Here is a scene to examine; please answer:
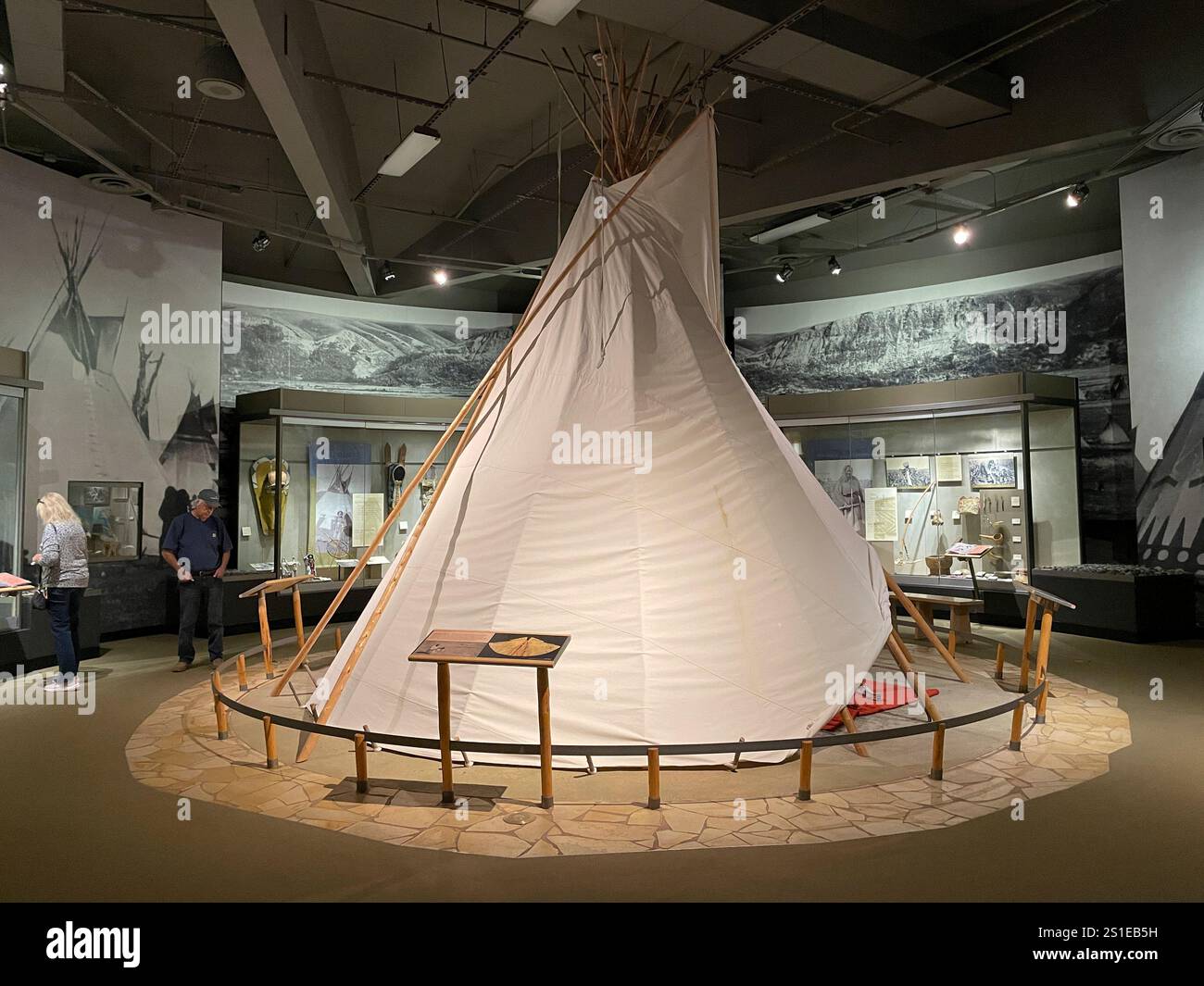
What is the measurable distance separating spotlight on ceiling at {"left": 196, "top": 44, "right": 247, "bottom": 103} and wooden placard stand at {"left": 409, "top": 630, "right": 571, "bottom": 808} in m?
4.90

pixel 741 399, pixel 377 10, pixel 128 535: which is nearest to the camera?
pixel 741 399

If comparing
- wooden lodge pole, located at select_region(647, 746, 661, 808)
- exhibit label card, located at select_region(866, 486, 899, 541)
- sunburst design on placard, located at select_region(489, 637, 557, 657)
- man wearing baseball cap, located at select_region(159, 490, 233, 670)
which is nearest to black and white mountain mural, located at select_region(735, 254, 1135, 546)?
exhibit label card, located at select_region(866, 486, 899, 541)

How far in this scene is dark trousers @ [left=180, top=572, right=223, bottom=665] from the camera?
22.7 feet

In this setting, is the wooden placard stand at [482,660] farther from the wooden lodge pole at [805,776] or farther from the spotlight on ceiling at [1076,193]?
the spotlight on ceiling at [1076,193]

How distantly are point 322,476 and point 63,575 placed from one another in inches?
174

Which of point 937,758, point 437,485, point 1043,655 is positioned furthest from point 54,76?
point 1043,655

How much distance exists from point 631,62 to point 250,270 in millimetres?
6025

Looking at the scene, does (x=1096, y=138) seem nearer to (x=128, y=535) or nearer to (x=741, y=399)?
(x=741, y=399)

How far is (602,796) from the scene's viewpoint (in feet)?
12.3

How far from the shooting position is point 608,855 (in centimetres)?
312

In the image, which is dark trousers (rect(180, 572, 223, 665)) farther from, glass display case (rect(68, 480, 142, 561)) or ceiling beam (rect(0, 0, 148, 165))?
ceiling beam (rect(0, 0, 148, 165))

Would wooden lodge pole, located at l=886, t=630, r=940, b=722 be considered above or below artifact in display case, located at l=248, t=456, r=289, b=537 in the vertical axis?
below

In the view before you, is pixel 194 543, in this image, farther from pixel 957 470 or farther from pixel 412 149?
pixel 957 470
